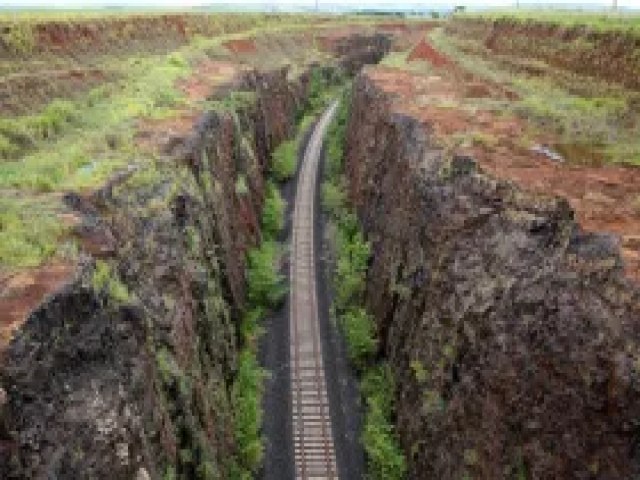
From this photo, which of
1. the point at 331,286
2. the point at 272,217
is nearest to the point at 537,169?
the point at 331,286

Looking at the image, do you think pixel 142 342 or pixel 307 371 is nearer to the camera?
pixel 142 342

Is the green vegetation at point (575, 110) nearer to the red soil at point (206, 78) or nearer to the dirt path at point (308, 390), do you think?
the dirt path at point (308, 390)

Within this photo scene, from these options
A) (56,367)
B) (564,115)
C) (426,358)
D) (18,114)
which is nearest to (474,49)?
(564,115)

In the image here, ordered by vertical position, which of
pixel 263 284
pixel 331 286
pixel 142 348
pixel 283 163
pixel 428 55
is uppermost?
pixel 428 55

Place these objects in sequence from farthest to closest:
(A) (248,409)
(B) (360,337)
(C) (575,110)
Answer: (C) (575,110) → (B) (360,337) → (A) (248,409)

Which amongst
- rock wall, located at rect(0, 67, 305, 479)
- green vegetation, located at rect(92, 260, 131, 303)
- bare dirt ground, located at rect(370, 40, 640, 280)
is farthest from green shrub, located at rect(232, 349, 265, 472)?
bare dirt ground, located at rect(370, 40, 640, 280)

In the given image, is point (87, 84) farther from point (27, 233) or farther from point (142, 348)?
A: point (142, 348)

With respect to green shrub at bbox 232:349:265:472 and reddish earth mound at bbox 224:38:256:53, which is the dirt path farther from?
reddish earth mound at bbox 224:38:256:53
